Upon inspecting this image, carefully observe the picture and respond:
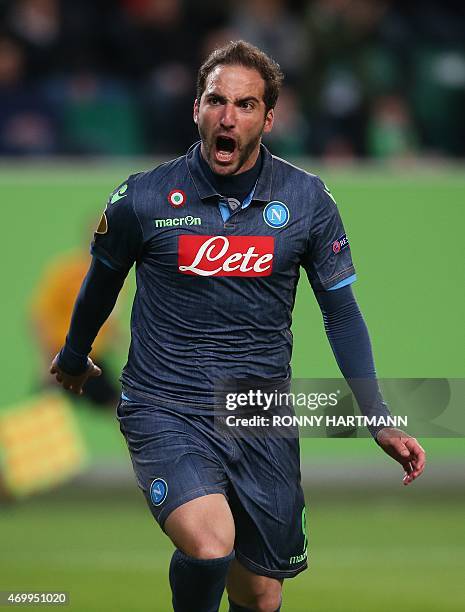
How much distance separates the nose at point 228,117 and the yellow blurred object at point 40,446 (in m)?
4.58

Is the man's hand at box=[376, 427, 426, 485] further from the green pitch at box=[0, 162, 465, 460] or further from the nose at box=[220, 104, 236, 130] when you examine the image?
the green pitch at box=[0, 162, 465, 460]

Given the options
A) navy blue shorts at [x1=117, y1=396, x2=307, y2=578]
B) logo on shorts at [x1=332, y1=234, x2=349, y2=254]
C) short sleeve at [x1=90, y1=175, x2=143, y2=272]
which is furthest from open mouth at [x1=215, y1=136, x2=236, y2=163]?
navy blue shorts at [x1=117, y1=396, x2=307, y2=578]

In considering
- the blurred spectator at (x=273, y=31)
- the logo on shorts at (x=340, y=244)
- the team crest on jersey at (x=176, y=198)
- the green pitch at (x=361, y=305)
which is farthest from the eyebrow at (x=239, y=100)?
the blurred spectator at (x=273, y=31)

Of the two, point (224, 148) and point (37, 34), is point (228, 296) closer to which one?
point (224, 148)

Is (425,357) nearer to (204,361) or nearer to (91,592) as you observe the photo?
(91,592)

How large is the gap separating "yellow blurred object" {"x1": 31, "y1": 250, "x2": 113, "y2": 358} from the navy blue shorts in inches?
157

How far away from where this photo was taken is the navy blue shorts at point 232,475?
17.2 feet

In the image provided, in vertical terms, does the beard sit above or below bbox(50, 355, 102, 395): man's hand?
above

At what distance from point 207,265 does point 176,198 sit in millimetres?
287

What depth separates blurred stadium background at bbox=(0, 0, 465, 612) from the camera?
8391 millimetres

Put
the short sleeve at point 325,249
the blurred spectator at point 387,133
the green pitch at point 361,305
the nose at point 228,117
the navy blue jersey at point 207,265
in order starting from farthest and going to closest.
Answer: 1. the blurred spectator at point 387,133
2. the green pitch at point 361,305
3. the short sleeve at point 325,249
4. the navy blue jersey at point 207,265
5. the nose at point 228,117

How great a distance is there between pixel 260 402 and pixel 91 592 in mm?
2419

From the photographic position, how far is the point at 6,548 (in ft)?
27.8

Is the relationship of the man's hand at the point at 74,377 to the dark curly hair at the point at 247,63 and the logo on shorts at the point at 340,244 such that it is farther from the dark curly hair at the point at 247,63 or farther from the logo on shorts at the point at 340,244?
the dark curly hair at the point at 247,63
